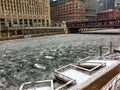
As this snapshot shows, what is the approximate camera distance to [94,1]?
18775cm

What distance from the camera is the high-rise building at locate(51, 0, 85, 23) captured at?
131 meters

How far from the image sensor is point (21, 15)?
271 feet

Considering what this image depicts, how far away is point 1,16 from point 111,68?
237ft

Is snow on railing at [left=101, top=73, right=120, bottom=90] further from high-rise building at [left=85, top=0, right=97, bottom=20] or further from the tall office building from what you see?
high-rise building at [left=85, top=0, right=97, bottom=20]

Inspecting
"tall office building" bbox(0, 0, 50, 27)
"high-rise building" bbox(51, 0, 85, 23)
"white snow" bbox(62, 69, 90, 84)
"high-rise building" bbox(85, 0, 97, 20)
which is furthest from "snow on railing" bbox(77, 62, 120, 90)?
"high-rise building" bbox(85, 0, 97, 20)

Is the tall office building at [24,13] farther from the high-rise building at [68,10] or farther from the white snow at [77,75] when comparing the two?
the white snow at [77,75]

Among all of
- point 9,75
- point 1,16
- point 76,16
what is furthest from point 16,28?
point 76,16

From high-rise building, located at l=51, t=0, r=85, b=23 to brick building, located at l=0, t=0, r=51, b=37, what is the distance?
121 feet

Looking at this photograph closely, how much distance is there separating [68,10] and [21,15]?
6314cm

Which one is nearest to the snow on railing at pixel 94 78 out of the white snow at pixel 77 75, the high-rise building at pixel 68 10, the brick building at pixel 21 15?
the white snow at pixel 77 75

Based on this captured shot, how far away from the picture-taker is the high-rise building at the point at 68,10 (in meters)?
131

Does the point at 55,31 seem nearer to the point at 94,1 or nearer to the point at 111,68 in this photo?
the point at 111,68

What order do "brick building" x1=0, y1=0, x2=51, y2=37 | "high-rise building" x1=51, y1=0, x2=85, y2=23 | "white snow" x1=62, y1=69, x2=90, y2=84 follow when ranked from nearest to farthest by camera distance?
"white snow" x1=62, y1=69, x2=90, y2=84, "brick building" x1=0, y1=0, x2=51, y2=37, "high-rise building" x1=51, y1=0, x2=85, y2=23

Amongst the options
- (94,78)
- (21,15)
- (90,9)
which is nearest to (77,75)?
(94,78)
